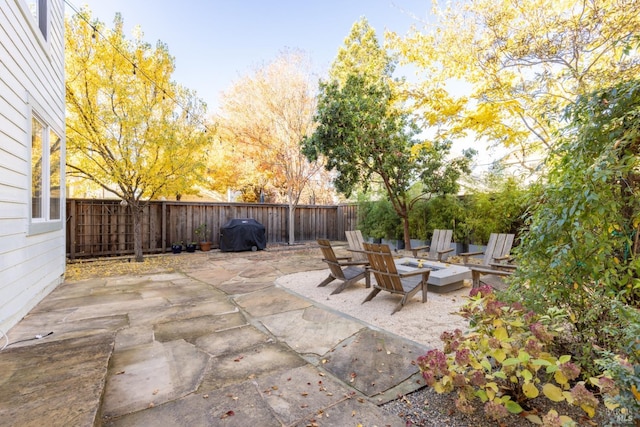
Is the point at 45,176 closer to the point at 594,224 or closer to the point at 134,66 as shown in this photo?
the point at 134,66

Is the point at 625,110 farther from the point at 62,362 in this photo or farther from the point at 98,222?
the point at 98,222

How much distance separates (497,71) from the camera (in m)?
5.34

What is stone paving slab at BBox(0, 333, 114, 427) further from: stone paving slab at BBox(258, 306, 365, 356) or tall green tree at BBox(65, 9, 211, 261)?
tall green tree at BBox(65, 9, 211, 261)

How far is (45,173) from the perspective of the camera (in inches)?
158

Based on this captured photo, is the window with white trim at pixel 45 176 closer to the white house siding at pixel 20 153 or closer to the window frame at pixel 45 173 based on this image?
the window frame at pixel 45 173

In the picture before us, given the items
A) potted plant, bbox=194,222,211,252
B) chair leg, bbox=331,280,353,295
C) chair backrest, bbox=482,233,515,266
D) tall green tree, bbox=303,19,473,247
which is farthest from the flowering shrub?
potted plant, bbox=194,222,211,252

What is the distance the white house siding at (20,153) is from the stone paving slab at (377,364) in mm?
3022

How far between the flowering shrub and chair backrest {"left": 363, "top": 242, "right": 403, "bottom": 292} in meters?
1.50

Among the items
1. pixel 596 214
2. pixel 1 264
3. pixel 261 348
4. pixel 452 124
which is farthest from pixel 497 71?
pixel 1 264

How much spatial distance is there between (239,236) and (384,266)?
21.8 ft

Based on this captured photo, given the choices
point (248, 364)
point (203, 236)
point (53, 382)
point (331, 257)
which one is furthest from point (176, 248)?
point (53, 382)

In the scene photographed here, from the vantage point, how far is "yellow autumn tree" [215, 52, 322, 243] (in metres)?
10.4

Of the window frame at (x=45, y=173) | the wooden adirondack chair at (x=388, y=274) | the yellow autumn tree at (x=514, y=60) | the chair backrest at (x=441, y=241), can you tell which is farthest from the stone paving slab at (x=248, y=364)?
the chair backrest at (x=441, y=241)

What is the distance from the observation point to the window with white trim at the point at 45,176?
359 centimetres
